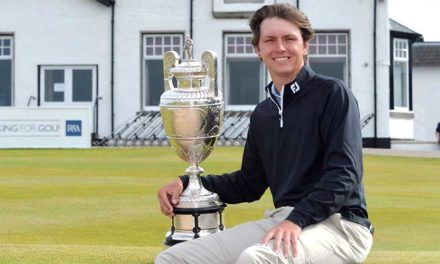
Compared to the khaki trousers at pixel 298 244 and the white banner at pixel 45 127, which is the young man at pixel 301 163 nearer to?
the khaki trousers at pixel 298 244

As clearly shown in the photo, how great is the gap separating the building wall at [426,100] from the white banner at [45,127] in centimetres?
2158

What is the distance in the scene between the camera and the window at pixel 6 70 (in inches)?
1097

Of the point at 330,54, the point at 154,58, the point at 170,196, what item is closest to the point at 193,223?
the point at 170,196

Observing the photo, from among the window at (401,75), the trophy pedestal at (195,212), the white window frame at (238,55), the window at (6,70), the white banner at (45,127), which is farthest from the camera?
the window at (401,75)

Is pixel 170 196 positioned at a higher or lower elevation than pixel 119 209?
higher

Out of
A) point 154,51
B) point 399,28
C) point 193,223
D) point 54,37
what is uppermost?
point 399,28

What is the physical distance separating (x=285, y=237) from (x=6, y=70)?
25.4 m

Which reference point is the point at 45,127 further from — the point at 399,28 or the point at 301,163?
the point at 301,163

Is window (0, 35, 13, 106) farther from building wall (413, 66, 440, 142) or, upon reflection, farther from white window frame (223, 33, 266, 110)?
building wall (413, 66, 440, 142)

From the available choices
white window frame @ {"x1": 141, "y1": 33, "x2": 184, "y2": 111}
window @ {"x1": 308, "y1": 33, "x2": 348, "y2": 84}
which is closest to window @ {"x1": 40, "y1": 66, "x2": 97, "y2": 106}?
white window frame @ {"x1": 141, "y1": 33, "x2": 184, "y2": 111}

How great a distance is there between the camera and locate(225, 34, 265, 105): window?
27.3 m

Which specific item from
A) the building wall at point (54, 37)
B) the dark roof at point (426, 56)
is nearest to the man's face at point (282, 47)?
the building wall at point (54, 37)

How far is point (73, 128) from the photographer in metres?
23.8

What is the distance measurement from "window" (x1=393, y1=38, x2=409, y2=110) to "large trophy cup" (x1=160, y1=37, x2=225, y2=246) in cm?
2515
